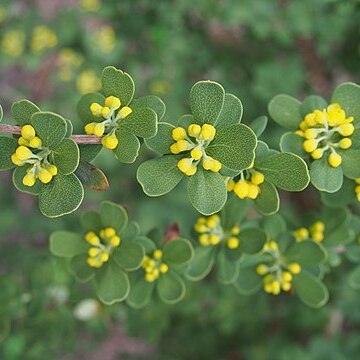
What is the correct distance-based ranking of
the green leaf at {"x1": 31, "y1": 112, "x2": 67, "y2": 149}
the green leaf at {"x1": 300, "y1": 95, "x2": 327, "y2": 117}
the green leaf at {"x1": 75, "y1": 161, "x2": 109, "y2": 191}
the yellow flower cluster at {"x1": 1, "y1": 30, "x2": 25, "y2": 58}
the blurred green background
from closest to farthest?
the green leaf at {"x1": 31, "y1": 112, "x2": 67, "y2": 149}
the green leaf at {"x1": 75, "y1": 161, "x2": 109, "y2": 191}
the green leaf at {"x1": 300, "y1": 95, "x2": 327, "y2": 117}
the blurred green background
the yellow flower cluster at {"x1": 1, "y1": 30, "x2": 25, "y2": 58}

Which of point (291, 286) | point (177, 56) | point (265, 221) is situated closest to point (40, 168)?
point (265, 221)

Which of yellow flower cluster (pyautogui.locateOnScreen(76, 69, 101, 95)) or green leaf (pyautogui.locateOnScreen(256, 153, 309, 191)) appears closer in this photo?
green leaf (pyautogui.locateOnScreen(256, 153, 309, 191))

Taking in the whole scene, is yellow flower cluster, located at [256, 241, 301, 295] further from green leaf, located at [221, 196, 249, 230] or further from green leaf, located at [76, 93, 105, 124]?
green leaf, located at [76, 93, 105, 124]

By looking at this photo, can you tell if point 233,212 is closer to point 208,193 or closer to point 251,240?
point 251,240

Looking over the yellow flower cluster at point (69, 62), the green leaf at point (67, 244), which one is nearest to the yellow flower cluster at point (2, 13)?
the yellow flower cluster at point (69, 62)

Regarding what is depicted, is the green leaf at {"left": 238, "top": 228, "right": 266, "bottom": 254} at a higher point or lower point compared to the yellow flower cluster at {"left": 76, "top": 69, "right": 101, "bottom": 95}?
higher

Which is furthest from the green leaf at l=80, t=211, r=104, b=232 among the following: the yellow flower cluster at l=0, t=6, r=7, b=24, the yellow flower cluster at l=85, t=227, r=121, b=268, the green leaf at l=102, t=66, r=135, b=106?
the yellow flower cluster at l=0, t=6, r=7, b=24

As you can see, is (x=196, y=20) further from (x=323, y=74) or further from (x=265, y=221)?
(x=265, y=221)

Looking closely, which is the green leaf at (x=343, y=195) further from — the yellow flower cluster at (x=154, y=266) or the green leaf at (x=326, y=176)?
the yellow flower cluster at (x=154, y=266)
